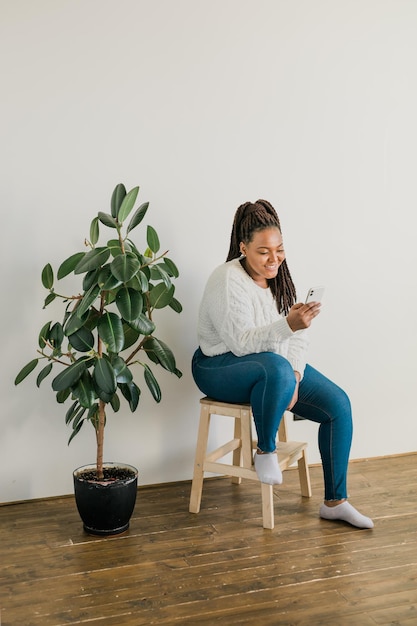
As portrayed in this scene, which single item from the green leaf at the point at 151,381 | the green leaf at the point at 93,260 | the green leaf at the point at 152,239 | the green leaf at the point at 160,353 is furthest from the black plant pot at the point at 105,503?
the green leaf at the point at 152,239

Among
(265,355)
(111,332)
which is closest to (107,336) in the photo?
(111,332)

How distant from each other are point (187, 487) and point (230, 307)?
907 mm

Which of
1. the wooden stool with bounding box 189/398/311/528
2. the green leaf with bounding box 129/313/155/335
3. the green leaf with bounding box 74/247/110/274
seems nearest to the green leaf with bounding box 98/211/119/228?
the green leaf with bounding box 74/247/110/274

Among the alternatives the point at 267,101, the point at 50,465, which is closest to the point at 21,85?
the point at 267,101

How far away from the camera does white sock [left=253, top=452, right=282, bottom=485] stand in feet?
Answer: 8.86

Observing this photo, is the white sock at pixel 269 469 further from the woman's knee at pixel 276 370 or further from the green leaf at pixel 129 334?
the green leaf at pixel 129 334

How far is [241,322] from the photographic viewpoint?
276 cm

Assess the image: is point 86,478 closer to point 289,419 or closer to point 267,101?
point 289,419

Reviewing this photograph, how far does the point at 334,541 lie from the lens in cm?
262

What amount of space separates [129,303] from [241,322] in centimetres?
45

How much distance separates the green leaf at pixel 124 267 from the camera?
97.4 inches

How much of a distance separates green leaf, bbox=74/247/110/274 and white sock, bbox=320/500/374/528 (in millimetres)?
1249

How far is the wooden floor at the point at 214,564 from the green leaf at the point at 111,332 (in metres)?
0.70

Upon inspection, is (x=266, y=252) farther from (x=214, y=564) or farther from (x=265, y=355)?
(x=214, y=564)
